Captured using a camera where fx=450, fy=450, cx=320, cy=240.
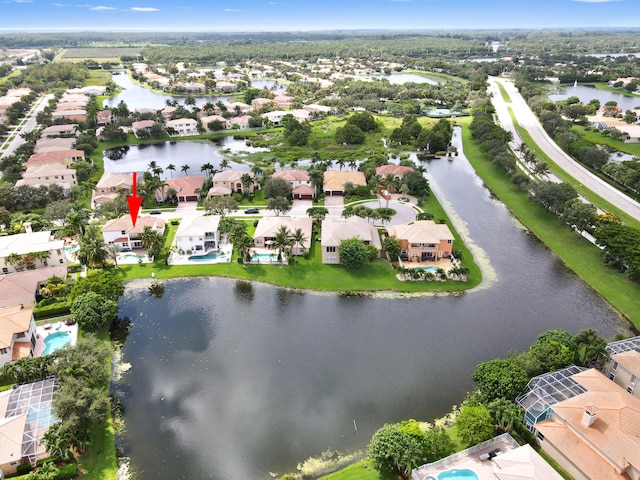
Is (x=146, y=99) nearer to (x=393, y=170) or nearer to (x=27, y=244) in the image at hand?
(x=393, y=170)

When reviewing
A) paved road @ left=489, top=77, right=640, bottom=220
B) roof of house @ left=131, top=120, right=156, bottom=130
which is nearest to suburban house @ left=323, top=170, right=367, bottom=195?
paved road @ left=489, top=77, right=640, bottom=220

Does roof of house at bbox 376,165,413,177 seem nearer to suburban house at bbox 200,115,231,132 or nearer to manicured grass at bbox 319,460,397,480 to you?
suburban house at bbox 200,115,231,132

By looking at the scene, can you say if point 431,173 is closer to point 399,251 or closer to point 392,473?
point 399,251

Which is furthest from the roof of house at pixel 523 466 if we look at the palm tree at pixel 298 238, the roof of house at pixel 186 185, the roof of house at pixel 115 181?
the roof of house at pixel 115 181

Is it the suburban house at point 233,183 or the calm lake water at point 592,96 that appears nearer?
the suburban house at point 233,183

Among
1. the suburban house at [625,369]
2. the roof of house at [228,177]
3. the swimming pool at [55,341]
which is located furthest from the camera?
the roof of house at [228,177]

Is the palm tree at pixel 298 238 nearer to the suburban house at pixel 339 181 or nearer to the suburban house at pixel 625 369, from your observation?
the suburban house at pixel 339 181

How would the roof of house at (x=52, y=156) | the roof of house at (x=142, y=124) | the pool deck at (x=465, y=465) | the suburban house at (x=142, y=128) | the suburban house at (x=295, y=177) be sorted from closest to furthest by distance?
the pool deck at (x=465, y=465), the suburban house at (x=295, y=177), the roof of house at (x=52, y=156), the suburban house at (x=142, y=128), the roof of house at (x=142, y=124)

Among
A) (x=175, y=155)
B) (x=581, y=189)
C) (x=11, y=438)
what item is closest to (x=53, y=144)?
(x=175, y=155)

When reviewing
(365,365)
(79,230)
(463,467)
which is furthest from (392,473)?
(79,230)
